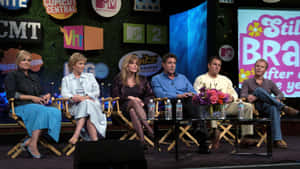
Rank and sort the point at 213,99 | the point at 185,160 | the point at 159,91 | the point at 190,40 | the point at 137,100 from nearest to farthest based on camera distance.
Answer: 1. the point at 185,160
2. the point at 213,99
3. the point at 137,100
4. the point at 159,91
5. the point at 190,40

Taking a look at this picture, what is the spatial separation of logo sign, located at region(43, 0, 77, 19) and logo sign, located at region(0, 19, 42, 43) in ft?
1.05

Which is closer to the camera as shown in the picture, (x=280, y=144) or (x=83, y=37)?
(x=280, y=144)

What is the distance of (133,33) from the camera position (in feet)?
25.3

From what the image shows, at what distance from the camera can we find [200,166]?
12.6 feet

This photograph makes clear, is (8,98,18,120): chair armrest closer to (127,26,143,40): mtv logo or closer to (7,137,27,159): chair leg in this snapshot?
(7,137,27,159): chair leg

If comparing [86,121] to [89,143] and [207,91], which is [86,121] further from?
[89,143]

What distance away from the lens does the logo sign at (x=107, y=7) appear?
24.6 ft

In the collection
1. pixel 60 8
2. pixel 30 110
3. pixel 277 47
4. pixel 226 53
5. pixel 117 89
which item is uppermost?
pixel 60 8

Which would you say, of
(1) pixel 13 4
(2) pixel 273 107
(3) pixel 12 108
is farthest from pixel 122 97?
(1) pixel 13 4

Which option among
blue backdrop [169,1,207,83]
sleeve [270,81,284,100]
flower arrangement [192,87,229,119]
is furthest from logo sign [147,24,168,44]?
flower arrangement [192,87,229,119]

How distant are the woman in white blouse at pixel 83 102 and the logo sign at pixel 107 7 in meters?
2.47

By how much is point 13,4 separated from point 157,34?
2.64 m

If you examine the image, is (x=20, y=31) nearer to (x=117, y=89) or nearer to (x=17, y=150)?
(x=117, y=89)

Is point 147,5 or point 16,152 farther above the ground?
point 147,5
